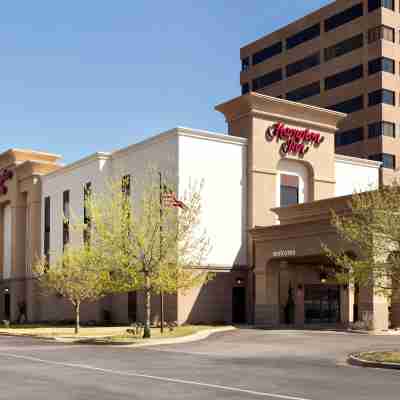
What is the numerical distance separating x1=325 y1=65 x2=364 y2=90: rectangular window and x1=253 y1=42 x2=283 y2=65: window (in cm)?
1040

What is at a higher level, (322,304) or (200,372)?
(200,372)

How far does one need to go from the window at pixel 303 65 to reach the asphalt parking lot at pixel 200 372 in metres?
60.8

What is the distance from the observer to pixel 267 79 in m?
97.8

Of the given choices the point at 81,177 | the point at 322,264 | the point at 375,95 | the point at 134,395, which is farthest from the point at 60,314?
the point at 134,395

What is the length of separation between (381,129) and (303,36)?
18.2m

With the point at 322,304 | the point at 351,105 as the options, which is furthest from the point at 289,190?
the point at 351,105

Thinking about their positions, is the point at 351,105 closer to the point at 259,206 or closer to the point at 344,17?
the point at 344,17

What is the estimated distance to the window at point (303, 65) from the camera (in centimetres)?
9012

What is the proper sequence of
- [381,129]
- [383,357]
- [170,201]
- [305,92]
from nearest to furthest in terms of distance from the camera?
[383,357] → [170,201] → [381,129] → [305,92]

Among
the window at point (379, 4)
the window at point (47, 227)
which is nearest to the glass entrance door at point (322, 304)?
the window at point (47, 227)

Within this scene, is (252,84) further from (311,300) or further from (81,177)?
(311,300)

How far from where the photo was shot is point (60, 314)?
2484 inches

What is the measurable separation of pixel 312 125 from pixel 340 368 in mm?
33835

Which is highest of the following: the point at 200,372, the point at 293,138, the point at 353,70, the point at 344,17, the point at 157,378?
the point at 344,17
